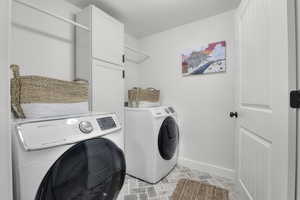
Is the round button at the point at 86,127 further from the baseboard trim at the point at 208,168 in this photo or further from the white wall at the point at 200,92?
the baseboard trim at the point at 208,168

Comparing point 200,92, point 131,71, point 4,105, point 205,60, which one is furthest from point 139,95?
point 4,105

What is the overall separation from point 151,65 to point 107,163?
185 cm

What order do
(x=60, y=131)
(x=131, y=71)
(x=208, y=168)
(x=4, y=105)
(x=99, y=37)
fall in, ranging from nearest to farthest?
(x=4, y=105)
(x=60, y=131)
(x=99, y=37)
(x=208, y=168)
(x=131, y=71)

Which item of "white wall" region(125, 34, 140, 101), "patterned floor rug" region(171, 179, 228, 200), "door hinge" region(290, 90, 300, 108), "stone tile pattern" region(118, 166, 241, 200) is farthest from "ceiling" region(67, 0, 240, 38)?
"patterned floor rug" region(171, 179, 228, 200)

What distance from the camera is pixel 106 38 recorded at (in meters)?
1.56

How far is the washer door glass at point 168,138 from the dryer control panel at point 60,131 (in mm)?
877

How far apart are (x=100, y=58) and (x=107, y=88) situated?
1.09ft

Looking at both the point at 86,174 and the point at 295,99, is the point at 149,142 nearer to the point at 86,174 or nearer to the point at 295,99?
the point at 86,174

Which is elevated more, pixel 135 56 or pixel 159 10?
pixel 159 10

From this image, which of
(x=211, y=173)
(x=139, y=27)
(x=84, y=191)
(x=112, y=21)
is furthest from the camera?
(x=139, y=27)

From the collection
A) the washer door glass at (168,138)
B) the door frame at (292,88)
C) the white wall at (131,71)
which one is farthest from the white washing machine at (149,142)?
the door frame at (292,88)

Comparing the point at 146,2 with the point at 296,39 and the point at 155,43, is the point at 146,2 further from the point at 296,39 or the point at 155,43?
the point at 296,39

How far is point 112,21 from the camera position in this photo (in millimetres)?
1629

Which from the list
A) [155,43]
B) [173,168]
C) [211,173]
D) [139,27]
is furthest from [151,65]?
[211,173]
